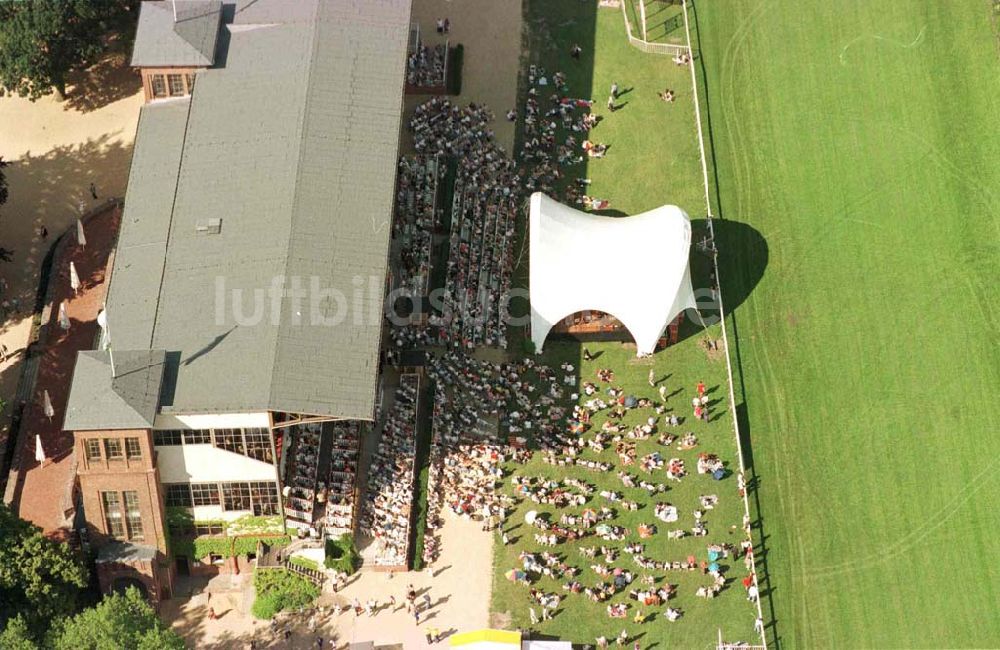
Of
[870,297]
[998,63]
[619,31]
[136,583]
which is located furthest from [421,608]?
[998,63]

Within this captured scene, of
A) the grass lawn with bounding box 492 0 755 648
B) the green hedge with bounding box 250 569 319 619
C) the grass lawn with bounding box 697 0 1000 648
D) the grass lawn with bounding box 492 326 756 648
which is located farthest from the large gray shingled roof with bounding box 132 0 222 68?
the grass lawn with bounding box 697 0 1000 648

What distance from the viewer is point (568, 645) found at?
114m

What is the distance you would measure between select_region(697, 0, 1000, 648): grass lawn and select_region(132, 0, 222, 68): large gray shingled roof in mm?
37796

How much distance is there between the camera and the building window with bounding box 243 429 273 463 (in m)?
114

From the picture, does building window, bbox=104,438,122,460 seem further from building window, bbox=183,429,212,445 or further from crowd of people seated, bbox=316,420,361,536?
crowd of people seated, bbox=316,420,361,536

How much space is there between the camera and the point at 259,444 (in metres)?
114

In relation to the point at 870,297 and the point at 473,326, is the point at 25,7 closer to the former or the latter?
the point at 473,326

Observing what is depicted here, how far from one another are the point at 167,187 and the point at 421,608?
32.0m

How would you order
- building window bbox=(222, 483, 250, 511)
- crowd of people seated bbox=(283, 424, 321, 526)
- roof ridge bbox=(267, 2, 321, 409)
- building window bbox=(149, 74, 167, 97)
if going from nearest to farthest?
1. roof ridge bbox=(267, 2, 321, 409)
2. building window bbox=(222, 483, 250, 511)
3. crowd of people seated bbox=(283, 424, 321, 526)
4. building window bbox=(149, 74, 167, 97)

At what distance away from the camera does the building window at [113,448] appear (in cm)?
11150

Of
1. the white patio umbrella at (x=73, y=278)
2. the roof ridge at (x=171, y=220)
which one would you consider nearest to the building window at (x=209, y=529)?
the roof ridge at (x=171, y=220)

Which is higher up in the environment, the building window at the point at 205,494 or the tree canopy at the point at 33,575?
the building window at the point at 205,494

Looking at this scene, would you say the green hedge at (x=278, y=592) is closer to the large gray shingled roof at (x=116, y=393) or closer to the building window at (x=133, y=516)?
the building window at (x=133, y=516)

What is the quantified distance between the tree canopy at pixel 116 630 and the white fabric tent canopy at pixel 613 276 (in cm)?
3222
